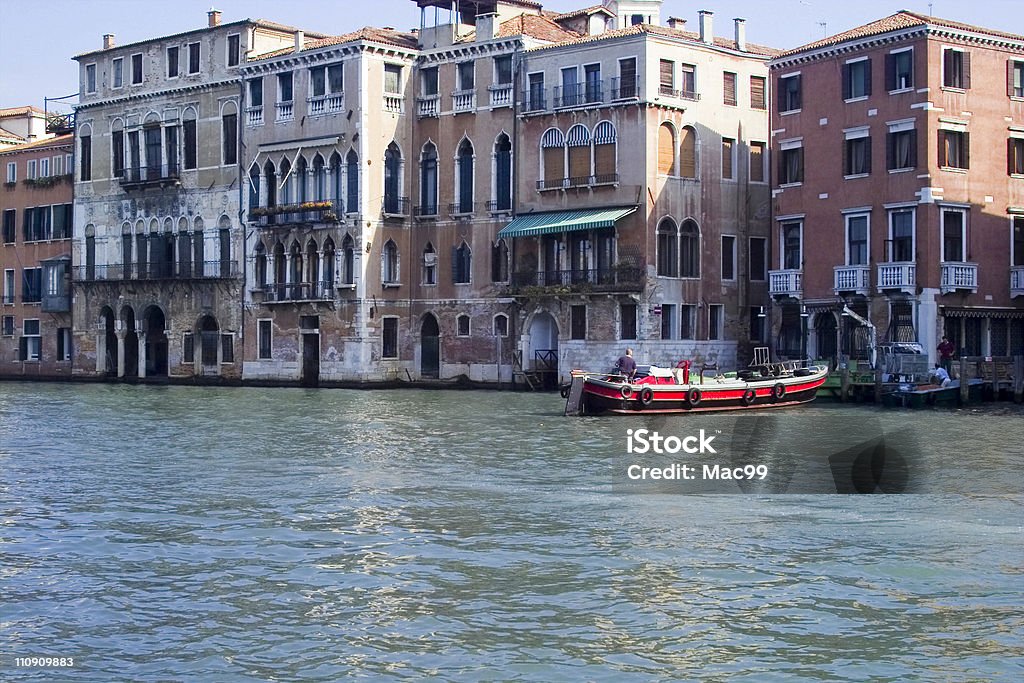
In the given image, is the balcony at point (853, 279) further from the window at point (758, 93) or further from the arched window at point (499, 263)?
the arched window at point (499, 263)

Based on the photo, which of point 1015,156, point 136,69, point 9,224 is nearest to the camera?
point 1015,156

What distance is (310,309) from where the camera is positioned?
46.7 metres

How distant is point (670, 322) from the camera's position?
4094cm

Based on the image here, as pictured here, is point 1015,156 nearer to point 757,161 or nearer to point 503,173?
point 757,161

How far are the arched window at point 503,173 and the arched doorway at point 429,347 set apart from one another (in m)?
4.30

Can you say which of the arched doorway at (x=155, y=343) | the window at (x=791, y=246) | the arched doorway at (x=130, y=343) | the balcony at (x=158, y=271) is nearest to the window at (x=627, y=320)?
the window at (x=791, y=246)

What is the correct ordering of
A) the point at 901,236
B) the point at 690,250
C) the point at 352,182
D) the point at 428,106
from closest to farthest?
the point at 901,236
the point at 690,250
the point at 352,182
the point at 428,106

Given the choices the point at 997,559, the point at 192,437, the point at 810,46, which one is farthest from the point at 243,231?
the point at 997,559

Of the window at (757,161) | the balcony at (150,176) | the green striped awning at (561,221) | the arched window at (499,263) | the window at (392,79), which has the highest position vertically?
the window at (392,79)

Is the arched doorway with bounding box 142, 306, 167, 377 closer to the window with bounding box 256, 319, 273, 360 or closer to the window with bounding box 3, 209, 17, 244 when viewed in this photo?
the window with bounding box 256, 319, 273, 360

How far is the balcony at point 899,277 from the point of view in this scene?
117ft

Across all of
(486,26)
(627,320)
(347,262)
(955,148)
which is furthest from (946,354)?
(347,262)

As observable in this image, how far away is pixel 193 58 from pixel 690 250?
18704 mm

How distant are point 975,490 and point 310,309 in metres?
31.1
